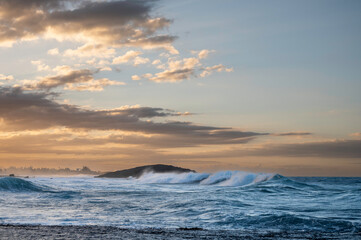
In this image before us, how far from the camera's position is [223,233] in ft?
40.3

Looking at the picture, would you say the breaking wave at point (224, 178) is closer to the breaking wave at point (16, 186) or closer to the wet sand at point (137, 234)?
the breaking wave at point (16, 186)

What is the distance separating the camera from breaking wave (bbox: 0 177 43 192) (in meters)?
34.6

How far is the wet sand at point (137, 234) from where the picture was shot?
1049 centimetres

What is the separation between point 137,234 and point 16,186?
2830 centimetres

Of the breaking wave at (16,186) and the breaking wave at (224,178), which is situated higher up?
the breaking wave at (16,186)

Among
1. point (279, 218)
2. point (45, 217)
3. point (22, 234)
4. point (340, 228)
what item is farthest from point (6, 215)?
point (340, 228)

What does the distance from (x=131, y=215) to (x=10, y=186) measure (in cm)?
2236

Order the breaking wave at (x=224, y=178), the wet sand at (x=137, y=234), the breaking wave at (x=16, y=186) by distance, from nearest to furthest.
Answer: the wet sand at (x=137, y=234), the breaking wave at (x=16, y=186), the breaking wave at (x=224, y=178)

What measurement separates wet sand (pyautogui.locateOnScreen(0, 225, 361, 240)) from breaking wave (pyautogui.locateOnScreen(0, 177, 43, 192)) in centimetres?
2433

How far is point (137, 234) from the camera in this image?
1130 centimetres

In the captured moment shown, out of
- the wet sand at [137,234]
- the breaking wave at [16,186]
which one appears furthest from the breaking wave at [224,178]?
the wet sand at [137,234]

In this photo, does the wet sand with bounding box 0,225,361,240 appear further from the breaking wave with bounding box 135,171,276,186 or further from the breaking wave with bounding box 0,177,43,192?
the breaking wave with bounding box 135,171,276,186

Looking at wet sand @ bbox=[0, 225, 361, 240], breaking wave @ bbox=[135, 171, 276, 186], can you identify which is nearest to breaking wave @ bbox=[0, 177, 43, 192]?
wet sand @ bbox=[0, 225, 361, 240]

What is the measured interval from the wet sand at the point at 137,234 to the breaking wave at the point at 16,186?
24326 millimetres
